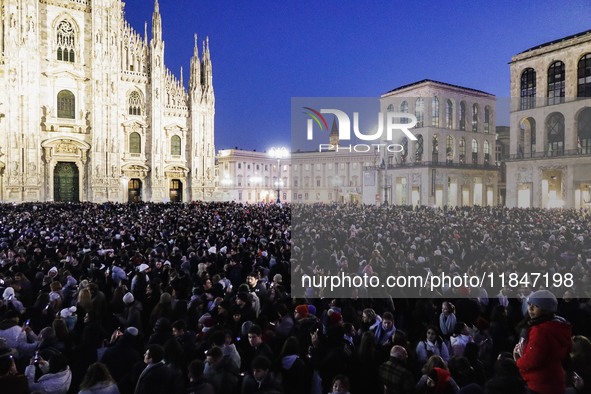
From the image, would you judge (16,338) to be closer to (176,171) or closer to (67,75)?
(67,75)

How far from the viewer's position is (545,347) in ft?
12.7

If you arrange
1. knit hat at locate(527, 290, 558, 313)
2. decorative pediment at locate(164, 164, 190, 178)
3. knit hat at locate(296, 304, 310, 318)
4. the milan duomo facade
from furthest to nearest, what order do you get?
decorative pediment at locate(164, 164, 190, 178) < the milan duomo facade < knit hat at locate(296, 304, 310, 318) < knit hat at locate(527, 290, 558, 313)

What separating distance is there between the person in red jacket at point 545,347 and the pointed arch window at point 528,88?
40242 mm

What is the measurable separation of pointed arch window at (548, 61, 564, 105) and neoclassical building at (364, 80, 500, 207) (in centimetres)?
571

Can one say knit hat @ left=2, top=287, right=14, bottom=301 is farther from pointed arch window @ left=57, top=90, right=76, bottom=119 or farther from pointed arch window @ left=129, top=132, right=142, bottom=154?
pointed arch window @ left=129, top=132, right=142, bottom=154

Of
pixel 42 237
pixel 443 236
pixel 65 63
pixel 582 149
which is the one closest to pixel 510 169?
pixel 582 149

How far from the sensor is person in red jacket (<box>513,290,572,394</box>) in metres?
3.89

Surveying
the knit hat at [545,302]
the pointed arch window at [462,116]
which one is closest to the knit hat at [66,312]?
the knit hat at [545,302]

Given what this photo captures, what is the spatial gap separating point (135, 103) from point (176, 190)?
1010 cm

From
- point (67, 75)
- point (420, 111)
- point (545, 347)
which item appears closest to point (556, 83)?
point (420, 111)

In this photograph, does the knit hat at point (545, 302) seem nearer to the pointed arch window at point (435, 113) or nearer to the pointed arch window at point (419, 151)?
the pointed arch window at point (419, 151)

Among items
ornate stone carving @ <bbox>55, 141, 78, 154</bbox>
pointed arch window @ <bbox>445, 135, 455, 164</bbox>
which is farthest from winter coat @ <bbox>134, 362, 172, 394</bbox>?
ornate stone carving @ <bbox>55, 141, 78, 154</bbox>

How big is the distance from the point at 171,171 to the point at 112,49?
13.4 metres

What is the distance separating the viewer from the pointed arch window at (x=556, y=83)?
36.2 m
